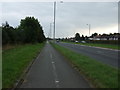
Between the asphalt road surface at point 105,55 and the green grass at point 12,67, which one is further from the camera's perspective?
the asphalt road surface at point 105,55

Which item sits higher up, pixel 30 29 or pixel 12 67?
pixel 30 29

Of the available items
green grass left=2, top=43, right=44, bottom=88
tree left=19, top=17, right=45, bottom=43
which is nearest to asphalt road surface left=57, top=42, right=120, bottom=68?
green grass left=2, top=43, right=44, bottom=88

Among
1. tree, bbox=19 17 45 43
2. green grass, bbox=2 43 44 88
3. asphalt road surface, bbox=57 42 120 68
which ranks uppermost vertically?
tree, bbox=19 17 45 43

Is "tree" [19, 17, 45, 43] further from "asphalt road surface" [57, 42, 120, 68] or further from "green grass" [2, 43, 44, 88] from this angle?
"green grass" [2, 43, 44, 88]

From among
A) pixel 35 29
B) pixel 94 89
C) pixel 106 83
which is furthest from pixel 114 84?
pixel 35 29

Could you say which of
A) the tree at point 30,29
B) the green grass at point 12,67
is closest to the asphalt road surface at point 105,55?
the green grass at point 12,67

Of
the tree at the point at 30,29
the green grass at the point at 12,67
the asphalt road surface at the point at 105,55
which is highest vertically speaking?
the tree at the point at 30,29

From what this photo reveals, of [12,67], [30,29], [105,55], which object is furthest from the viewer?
[30,29]

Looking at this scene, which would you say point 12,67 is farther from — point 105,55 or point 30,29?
point 30,29

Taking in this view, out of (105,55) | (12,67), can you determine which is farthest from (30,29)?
(12,67)

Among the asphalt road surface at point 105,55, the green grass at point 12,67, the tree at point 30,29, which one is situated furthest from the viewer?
the tree at point 30,29

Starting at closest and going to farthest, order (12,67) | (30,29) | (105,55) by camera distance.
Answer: (12,67), (105,55), (30,29)

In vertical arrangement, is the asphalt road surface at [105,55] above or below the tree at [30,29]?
below

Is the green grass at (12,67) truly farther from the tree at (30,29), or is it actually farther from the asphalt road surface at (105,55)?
the tree at (30,29)
